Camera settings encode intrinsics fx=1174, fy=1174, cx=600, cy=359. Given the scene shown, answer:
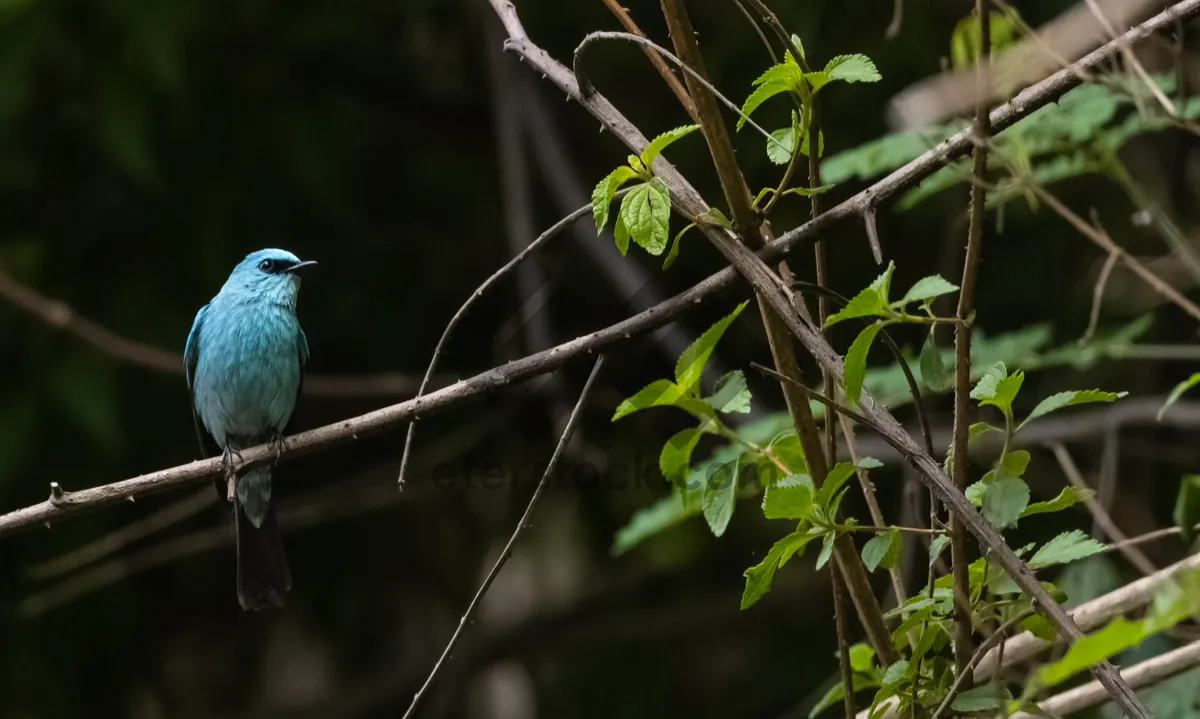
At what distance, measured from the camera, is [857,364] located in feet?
5.24

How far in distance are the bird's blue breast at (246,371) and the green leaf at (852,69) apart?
9.44 ft

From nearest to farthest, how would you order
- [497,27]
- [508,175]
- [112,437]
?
1. [112,437]
2. [508,175]
3. [497,27]

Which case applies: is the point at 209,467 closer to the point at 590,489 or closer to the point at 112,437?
the point at 112,437

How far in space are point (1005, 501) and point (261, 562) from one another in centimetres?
301

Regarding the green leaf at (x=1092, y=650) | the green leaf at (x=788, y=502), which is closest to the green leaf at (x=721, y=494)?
the green leaf at (x=788, y=502)

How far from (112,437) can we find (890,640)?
3.14m

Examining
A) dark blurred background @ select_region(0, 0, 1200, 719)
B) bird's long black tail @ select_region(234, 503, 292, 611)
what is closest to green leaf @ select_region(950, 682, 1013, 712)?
dark blurred background @ select_region(0, 0, 1200, 719)

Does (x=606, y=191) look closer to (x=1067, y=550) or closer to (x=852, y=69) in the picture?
(x=852, y=69)

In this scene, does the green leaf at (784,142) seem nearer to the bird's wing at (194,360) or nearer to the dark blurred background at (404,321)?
the dark blurred background at (404,321)

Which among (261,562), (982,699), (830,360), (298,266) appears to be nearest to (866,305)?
(830,360)

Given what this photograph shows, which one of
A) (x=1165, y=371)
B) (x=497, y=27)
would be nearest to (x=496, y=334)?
(x=497, y=27)

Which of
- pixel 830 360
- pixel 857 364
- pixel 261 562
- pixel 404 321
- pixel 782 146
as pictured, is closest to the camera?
pixel 857 364

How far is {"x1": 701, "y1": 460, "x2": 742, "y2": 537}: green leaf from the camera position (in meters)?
1.84

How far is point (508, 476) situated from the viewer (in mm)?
5180
